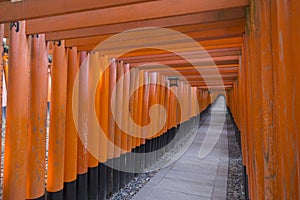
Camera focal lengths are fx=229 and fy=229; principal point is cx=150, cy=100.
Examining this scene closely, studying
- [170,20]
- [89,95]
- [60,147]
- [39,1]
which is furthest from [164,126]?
[39,1]

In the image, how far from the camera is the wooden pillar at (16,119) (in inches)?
73.8

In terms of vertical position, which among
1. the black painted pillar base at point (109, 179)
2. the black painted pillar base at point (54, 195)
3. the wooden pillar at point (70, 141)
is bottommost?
the black painted pillar base at point (109, 179)

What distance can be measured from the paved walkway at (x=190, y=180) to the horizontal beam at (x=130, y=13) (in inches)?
103

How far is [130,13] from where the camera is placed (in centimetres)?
164

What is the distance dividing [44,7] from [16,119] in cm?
96

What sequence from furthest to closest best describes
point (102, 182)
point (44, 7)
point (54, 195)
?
point (102, 182), point (54, 195), point (44, 7)

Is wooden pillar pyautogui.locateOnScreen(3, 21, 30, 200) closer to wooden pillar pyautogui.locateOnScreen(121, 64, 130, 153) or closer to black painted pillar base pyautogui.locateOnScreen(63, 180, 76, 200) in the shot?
black painted pillar base pyautogui.locateOnScreen(63, 180, 76, 200)

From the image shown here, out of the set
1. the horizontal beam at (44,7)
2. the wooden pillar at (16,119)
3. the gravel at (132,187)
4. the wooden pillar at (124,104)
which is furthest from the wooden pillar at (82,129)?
the horizontal beam at (44,7)

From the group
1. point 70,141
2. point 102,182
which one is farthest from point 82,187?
point 70,141

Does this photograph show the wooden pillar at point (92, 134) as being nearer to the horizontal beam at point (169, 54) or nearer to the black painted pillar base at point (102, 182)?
the black painted pillar base at point (102, 182)

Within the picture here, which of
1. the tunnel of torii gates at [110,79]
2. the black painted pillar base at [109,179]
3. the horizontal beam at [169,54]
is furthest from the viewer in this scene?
the black painted pillar base at [109,179]

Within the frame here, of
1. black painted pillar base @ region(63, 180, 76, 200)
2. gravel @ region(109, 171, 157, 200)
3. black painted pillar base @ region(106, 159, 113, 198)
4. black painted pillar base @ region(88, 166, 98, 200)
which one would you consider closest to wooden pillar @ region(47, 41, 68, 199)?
black painted pillar base @ region(63, 180, 76, 200)

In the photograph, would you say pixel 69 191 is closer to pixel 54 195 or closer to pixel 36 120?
pixel 54 195

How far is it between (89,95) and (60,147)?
31.4 inches
